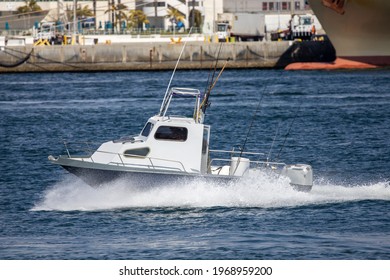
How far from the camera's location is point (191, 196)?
2952 cm

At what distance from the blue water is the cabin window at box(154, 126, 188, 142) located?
1343 millimetres

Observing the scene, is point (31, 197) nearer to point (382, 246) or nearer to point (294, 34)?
point (382, 246)

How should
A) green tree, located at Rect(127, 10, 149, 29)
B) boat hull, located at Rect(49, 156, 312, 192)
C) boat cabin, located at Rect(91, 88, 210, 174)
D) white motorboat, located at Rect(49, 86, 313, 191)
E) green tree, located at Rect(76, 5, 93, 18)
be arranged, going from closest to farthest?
1. boat hull, located at Rect(49, 156, 312, 192)
2. white motorboat, located at Rect(49, 86, 313, 191)
3. boat cabin, located at Rect(91, 88, 210, 174)
4. green tree, located at Rect(127, 10, 149, 29)
5. green tree, located at Rect(76, 5, 93, 18)

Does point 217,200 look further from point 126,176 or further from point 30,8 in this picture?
point 30,8

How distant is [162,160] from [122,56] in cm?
7491

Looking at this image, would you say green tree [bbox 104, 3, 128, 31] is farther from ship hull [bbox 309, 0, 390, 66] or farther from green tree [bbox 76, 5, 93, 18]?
ship hull [bbox 309, 0, 390, 66]

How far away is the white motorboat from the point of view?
95.7 feet

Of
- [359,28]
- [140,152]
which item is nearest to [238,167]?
[140,152]

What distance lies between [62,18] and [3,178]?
102 meters

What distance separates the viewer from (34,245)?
26000mm

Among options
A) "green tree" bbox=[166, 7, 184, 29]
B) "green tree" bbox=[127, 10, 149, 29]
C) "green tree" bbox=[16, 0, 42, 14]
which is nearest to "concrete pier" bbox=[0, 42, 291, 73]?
"green tree" bbox=[166, 7, 184, 29]

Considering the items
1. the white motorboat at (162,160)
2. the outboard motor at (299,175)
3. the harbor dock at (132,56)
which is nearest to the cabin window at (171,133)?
the white motorboat at (162,160)

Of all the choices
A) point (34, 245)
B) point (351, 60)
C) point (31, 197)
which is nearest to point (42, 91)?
point (351, 60)

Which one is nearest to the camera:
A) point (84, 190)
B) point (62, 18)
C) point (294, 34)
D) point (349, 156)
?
point (84, 190)
